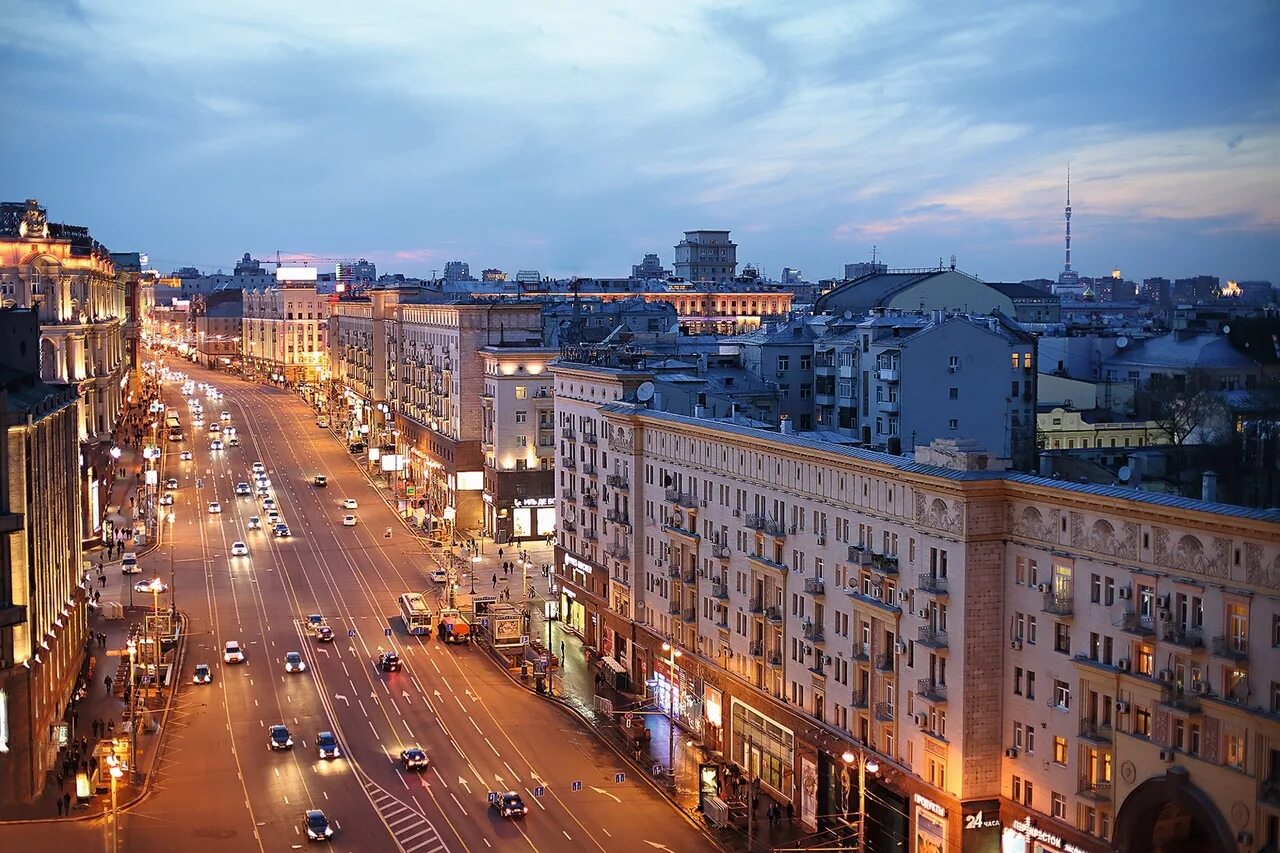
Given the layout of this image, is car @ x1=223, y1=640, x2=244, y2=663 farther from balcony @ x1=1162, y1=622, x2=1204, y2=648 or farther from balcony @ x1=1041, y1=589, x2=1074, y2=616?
balcony @ x1=1162, y1=622, x2=1204, y2=648

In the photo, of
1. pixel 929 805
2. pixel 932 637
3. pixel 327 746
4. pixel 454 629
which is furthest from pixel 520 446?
pixel 929 805

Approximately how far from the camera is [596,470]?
289 feet

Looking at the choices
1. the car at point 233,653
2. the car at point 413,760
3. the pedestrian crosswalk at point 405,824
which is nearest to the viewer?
the pedestrian crosswalk at point 405,824

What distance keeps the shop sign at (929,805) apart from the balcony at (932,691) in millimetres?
3420

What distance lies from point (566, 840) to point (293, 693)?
2692 cm

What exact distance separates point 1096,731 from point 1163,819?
3196 millimetres

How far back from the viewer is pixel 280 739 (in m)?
68.4

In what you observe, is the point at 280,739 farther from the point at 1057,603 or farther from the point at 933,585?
the point at 1057,603

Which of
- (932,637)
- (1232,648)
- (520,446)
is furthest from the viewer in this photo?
(520,446)

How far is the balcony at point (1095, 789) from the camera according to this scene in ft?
142

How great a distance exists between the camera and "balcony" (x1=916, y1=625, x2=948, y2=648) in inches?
1960

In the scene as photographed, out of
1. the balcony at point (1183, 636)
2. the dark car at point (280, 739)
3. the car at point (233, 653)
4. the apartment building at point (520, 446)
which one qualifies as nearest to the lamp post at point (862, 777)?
the balcony at point (1183, 636)

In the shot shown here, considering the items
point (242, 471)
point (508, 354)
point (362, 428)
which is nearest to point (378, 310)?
point (362, 428)

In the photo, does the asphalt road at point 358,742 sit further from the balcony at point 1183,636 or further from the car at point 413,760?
the balcony at point 1183,636
